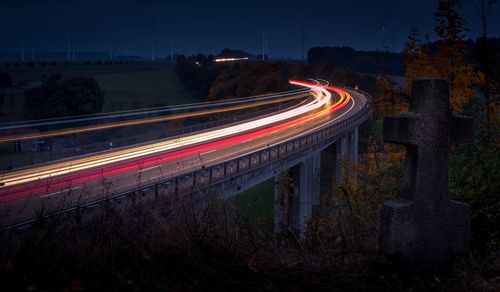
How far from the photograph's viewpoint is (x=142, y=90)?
95.8 meters

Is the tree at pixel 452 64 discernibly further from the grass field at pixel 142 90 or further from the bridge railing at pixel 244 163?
the grass field at pixel 142 90

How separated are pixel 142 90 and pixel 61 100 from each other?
1754 inches

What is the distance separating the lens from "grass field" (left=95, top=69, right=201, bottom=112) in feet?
242

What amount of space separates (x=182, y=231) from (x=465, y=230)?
11.8 ft

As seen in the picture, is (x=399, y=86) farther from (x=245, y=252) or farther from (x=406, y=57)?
(x=245, y=252)

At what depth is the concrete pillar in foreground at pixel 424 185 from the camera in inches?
259

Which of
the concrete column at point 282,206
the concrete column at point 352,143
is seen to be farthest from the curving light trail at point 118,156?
the concrete column at point 352,143

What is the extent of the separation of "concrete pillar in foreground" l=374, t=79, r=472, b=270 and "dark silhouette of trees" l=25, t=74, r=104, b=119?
1909 inches

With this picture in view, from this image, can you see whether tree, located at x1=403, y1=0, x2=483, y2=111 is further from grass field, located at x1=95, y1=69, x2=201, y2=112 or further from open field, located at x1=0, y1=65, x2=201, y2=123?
grass field, located at x1=95, y1=69, x2=201, y2=112

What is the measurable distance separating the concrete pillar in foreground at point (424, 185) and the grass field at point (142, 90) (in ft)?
202

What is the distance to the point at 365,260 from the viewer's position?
21.1 ft

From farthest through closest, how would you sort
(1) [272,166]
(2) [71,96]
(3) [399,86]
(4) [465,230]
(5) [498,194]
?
(2) [71,96] → (3) [399,86] → (1) [272,166] → (5) [498,194] → (4) [465,230]

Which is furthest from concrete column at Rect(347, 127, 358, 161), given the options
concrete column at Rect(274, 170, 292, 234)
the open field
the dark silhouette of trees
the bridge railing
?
concrete column at Rect(274, 170, 292, 234)

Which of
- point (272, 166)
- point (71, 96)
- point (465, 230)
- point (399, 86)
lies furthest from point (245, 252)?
point (71, 96)
